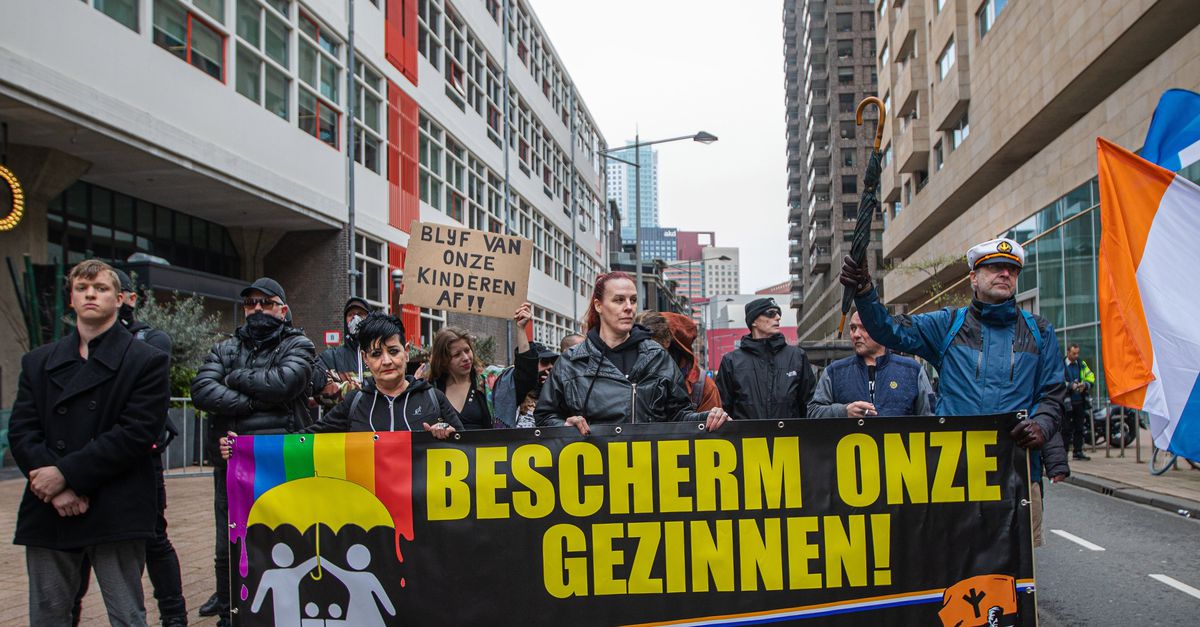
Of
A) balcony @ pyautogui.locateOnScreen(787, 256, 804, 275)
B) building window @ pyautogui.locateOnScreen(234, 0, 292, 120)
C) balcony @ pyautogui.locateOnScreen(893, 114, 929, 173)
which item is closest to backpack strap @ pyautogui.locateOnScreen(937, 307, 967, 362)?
building window @ pyautogui.locateOnScreen(234, 0, 292, 120)

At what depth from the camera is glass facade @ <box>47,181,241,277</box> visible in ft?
52.9

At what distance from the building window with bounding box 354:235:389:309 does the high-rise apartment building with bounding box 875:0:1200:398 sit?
14070 mm

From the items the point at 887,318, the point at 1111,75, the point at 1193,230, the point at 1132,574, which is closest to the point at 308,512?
the point at 887,318

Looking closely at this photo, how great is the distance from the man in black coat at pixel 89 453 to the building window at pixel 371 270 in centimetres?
1877

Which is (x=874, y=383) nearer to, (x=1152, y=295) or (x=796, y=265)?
(x=1152, y=295)

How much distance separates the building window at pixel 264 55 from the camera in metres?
17.9

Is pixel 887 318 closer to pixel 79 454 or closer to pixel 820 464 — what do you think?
pixel 820 464

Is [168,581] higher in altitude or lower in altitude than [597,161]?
lower

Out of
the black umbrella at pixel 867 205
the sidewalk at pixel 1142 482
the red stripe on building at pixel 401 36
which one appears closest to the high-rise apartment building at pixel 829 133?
the red stripe on building at pixel 401 36

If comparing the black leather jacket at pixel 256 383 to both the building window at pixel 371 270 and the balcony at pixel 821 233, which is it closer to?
the building window at pixel 371 270

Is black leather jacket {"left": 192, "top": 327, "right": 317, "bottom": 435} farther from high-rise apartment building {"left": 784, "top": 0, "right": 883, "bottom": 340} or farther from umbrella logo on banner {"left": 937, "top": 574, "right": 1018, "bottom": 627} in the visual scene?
high-rise apartment building {"left": 784, "top": 0, "right": 883, "bottom": 340}

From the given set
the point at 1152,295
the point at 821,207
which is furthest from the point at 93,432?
the point at 821,207

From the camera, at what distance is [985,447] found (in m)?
4.14

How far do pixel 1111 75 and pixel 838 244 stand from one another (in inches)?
2365
